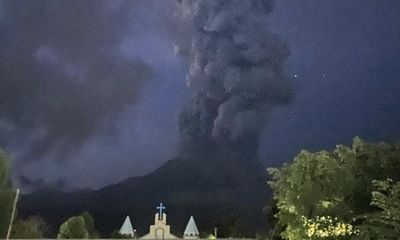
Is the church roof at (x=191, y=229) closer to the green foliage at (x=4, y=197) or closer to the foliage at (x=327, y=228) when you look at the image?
the green foliage at (x=4, y=197)

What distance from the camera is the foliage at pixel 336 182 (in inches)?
1107

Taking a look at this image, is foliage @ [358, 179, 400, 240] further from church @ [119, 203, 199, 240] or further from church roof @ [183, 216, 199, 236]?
church roof @ [183, 216, 199, 236]

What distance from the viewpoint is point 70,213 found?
4628 inches

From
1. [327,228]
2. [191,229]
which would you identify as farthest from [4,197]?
[191,229]

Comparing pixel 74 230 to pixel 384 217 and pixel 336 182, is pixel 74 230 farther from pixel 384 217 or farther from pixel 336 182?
pixel 384 217

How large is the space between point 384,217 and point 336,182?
5.67 m

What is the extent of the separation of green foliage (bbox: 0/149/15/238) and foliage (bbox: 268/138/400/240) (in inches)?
1125

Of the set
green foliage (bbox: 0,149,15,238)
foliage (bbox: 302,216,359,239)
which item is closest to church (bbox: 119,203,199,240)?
green foliage (bbox: 0,149,15,238)

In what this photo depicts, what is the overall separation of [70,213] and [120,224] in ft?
26.4

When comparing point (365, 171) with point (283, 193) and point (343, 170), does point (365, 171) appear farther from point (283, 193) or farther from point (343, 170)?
point (283, 193)

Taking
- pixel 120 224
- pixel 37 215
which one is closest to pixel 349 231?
pixel 37 215

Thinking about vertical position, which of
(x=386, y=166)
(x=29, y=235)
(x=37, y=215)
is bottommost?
(x=386, y=166)

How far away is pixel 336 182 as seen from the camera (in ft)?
95.6

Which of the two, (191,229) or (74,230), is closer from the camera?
(74,230)
